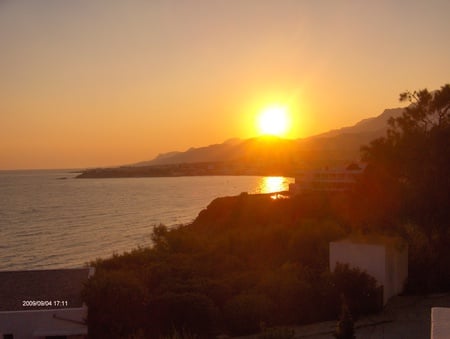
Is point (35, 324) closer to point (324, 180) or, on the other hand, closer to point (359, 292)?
point (359, 292)

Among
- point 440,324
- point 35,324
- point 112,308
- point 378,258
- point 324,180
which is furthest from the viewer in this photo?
point 324,180

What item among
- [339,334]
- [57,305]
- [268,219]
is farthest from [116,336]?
[268,219]

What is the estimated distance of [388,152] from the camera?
1762 centimetres

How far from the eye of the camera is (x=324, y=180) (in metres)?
63.9

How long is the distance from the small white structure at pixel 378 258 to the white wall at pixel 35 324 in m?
7.82

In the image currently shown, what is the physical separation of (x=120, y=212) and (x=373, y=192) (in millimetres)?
61913

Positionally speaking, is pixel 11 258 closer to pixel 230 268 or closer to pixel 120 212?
pixel 230 268

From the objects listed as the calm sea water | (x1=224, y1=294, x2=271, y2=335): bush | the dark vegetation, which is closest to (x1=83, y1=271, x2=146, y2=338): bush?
the dark vegetation

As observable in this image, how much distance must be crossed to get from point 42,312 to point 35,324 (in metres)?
0.35

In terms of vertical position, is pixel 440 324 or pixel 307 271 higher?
pixel 440 324

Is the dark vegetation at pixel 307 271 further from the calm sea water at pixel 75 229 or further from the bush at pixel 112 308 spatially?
the calm sea water at pixel 75 229

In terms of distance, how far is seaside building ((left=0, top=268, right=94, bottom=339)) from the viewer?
1352 cm
